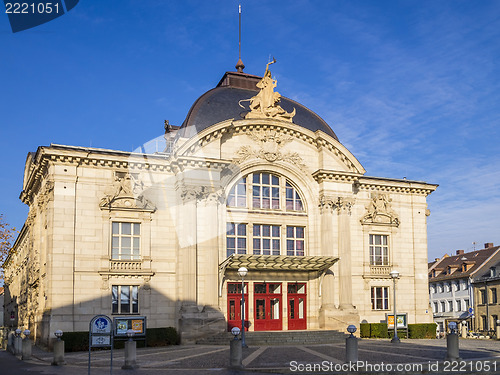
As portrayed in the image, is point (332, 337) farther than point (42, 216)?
No

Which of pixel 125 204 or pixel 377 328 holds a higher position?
pixel 125 204

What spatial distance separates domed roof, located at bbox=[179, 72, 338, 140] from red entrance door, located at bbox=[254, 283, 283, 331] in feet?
33.8

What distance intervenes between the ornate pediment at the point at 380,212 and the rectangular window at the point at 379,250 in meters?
1.01

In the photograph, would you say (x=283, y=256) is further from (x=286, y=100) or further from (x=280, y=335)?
(x=286, y=100)

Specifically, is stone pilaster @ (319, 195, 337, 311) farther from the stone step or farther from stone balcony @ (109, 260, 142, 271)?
stone balcony @ (109, 260, 142, 271)

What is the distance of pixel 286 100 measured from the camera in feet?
132

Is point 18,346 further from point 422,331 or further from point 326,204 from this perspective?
point 422,331

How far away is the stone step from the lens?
30406 mm

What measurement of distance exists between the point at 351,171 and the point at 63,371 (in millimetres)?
23128

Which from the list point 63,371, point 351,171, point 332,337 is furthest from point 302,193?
point 63,371

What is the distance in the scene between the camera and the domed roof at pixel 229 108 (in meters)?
35.8

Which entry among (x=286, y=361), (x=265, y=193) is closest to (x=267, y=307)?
(x=265, y=193)

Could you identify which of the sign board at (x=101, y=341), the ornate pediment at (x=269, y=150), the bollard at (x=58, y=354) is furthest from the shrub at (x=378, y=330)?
the sign board at (x=101, y=341)

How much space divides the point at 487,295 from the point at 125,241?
4338 centimetres
